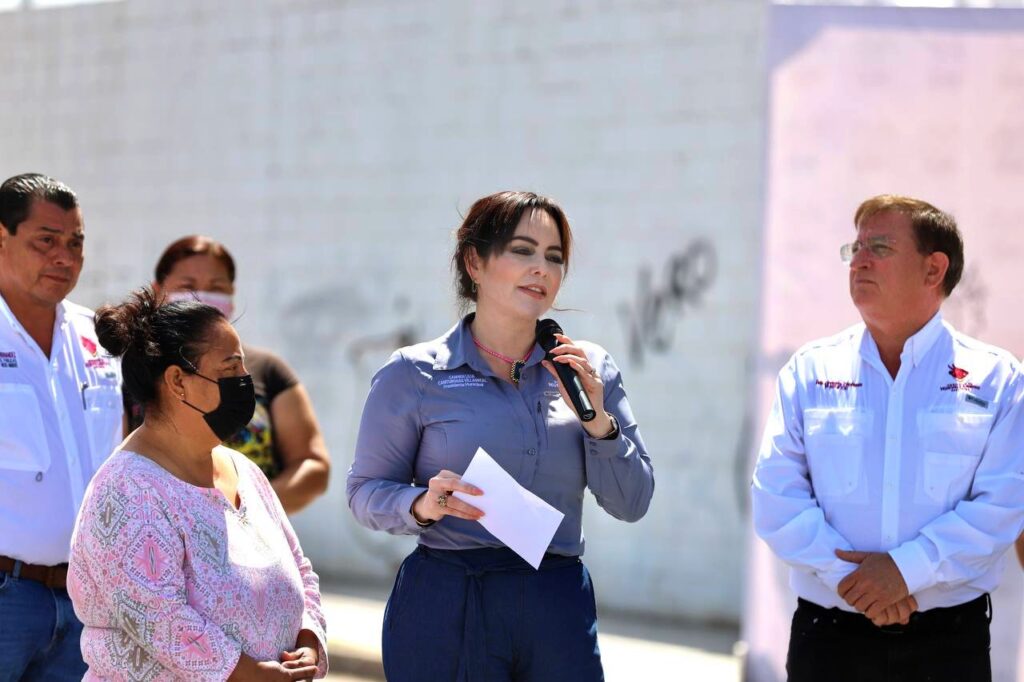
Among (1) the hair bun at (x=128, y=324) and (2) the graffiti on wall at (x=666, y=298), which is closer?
(1) the hair bun at (x=128, y=324)

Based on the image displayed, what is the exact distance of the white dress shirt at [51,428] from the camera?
3254 mm

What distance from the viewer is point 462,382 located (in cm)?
303

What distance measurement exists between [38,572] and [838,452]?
2197 millimetres

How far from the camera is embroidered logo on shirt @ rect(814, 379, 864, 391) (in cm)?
342

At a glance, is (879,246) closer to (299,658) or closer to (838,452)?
(838,452)

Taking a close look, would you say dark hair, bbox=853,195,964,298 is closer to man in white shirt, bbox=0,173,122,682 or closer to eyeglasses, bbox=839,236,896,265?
eyeglasses, bbox=839,236,896,265

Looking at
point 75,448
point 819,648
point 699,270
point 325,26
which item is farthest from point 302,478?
point 325,26

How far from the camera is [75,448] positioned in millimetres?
3410

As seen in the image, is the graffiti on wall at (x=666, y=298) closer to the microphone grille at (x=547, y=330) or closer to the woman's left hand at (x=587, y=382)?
the microphone grille at (x=547, y=330)

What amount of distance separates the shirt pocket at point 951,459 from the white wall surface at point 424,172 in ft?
11.5

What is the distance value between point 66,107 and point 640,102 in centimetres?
450

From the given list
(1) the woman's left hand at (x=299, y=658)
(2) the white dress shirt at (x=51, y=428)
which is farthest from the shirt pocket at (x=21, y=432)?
(1) the woman's left hand at (x=299, y=658)

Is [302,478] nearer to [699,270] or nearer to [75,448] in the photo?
[75,448]

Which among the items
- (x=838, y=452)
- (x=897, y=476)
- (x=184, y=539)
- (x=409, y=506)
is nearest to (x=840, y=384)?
(x=838, y=452)
